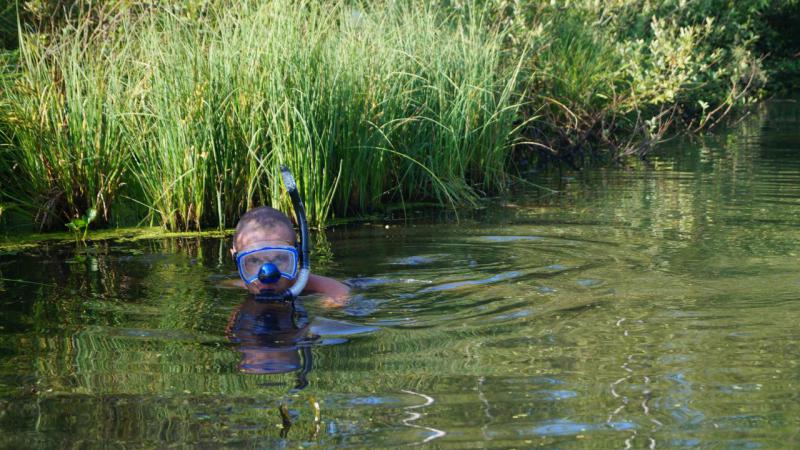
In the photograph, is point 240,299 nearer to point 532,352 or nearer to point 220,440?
point 532,352

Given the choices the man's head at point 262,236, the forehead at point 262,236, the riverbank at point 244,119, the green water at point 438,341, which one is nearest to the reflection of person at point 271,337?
the green water at point 438,341

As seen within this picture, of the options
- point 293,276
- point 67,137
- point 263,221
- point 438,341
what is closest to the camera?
point 438,341

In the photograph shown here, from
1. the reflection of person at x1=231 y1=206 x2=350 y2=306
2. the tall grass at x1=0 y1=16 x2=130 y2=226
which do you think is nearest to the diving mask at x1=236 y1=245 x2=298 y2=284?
the reflection of person at x1=231 y1=206 x2=350 y2=306

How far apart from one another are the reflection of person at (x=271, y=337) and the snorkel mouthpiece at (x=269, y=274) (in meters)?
0.18

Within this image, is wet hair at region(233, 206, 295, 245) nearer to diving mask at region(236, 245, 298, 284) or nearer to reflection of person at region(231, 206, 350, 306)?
reflection of person at region(231, 206, 350, 306)

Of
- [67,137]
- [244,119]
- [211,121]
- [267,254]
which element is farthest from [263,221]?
[67,137]

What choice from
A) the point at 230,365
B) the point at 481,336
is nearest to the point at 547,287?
the point at 481,336

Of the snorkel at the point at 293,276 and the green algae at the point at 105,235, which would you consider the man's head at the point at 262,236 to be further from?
the green algae at the point at 105,235

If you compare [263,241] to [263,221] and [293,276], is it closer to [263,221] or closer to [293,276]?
[263,221]

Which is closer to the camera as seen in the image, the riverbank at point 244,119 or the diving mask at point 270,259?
the diving mask at point 270,259

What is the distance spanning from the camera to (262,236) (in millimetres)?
5305

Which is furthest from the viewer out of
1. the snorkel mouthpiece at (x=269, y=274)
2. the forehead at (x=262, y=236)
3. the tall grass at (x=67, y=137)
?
the tall grass at (x=67, y=137)

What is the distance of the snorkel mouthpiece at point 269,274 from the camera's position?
16.6ft

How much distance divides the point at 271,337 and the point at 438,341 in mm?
764
